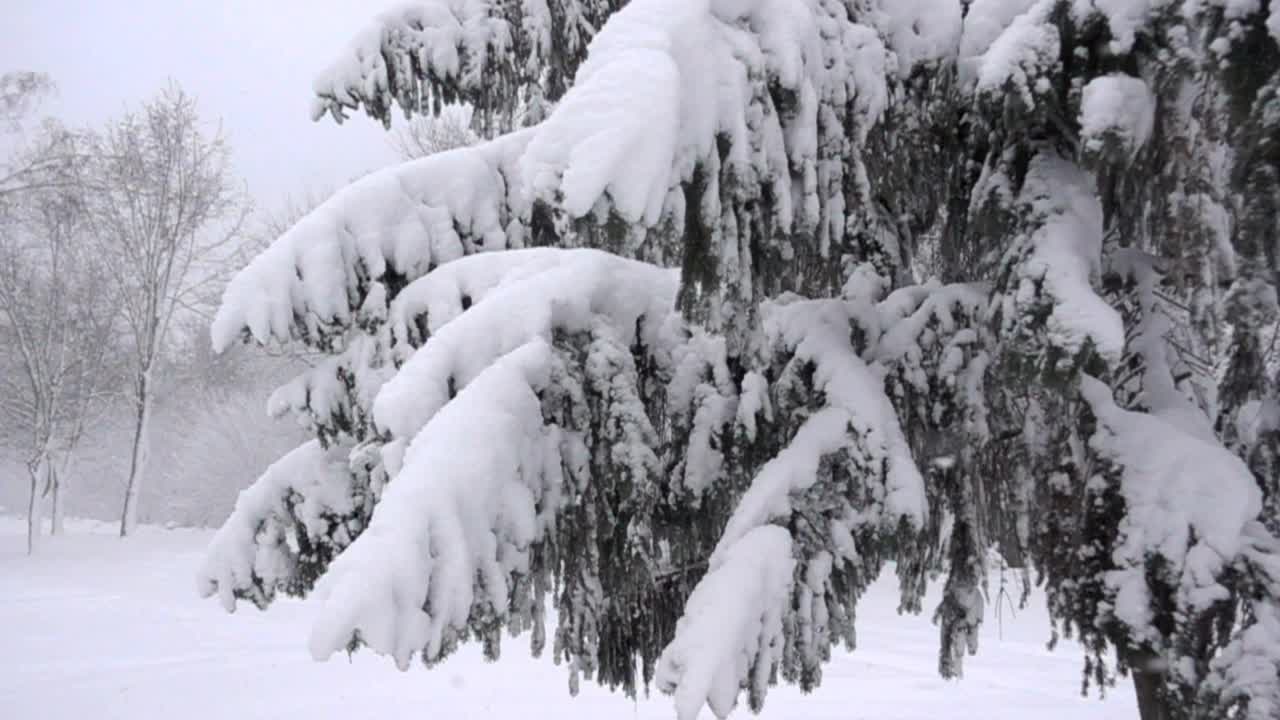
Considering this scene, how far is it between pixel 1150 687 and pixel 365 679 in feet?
29.4

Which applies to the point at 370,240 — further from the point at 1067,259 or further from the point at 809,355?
the point at 1067,259

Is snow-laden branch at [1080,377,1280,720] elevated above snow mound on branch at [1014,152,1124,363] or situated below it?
below

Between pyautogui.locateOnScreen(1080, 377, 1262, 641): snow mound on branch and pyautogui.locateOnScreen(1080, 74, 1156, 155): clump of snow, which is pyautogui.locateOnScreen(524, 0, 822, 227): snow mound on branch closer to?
pyautogui.locateOnScreen(1080, 74, 1156, 155): clump of snow

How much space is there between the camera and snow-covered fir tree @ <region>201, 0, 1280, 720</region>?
76.0 inches

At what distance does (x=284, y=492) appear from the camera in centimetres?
334

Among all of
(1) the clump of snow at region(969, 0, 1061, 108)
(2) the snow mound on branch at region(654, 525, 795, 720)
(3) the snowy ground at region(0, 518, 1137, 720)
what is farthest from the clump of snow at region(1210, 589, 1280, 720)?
(3) the snowy ground at region(0, 518, 1137, 720)

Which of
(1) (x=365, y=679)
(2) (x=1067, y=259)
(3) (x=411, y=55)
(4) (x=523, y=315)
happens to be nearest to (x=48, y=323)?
(1) (x=365, y=679)

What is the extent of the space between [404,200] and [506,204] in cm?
38

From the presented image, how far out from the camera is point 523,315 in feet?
8.20

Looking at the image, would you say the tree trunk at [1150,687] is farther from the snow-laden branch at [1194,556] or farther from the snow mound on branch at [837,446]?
the snow mound on branch at [837,446]

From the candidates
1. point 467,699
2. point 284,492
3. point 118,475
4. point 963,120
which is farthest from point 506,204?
point 118,475

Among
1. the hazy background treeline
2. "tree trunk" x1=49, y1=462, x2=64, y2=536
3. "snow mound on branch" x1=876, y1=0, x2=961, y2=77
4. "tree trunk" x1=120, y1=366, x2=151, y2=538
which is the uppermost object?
"snow mound on branch" x1=876, y1=0, x2=961, y2=77

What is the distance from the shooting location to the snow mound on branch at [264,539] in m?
3.28

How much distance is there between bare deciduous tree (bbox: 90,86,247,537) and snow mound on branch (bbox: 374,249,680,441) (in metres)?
22.6
